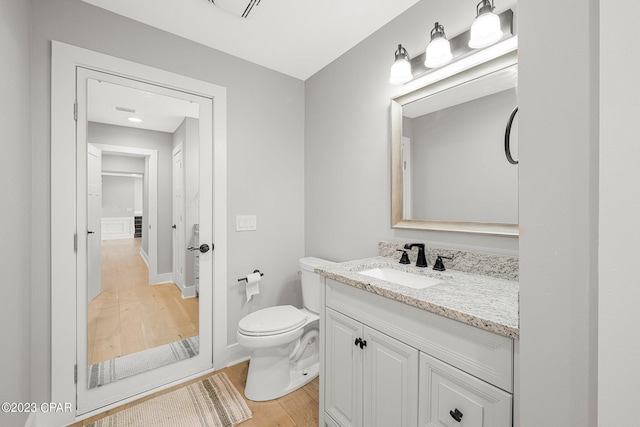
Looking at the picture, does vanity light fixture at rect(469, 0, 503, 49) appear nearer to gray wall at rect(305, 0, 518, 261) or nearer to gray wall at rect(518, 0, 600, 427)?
gray wall at rect(305, 0, 518, 261)

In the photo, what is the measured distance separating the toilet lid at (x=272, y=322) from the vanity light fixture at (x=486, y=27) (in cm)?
190

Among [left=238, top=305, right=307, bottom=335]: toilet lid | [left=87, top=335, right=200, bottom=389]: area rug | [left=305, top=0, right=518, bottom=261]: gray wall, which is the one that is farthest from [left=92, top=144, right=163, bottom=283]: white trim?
[left=305, top=0, right=518, bottom=261]: gray wall

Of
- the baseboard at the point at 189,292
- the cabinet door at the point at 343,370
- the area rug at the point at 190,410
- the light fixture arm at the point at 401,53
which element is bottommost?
the area rug at the point at 190,410

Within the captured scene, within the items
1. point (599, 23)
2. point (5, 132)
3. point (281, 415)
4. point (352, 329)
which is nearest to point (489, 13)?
point (599, 23)

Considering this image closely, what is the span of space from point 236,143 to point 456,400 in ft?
6.95

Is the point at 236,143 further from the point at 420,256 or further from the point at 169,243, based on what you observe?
the point at 420,256

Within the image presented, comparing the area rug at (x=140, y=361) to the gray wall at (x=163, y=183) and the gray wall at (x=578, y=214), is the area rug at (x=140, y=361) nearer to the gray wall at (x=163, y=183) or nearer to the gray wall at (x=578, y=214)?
the gray wall at (x=163, y=183)

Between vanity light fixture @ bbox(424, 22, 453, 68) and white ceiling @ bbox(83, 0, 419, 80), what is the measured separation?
399mm

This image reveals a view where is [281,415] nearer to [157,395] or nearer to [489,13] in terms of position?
[157,395]

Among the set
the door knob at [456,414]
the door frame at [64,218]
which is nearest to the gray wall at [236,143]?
the door frame at [64,218]

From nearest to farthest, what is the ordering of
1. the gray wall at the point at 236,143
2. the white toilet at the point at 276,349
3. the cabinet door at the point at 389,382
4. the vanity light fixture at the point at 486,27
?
1. the cabinet door at the point at 389,382
2. the vanity light fixture at the point at 486,27
3. the gray wall at the point at 236,143
4. the white toilet at the point at 276,349

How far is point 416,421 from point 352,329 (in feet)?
1.38

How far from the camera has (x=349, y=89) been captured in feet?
6.89

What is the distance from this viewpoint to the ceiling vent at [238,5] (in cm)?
158
